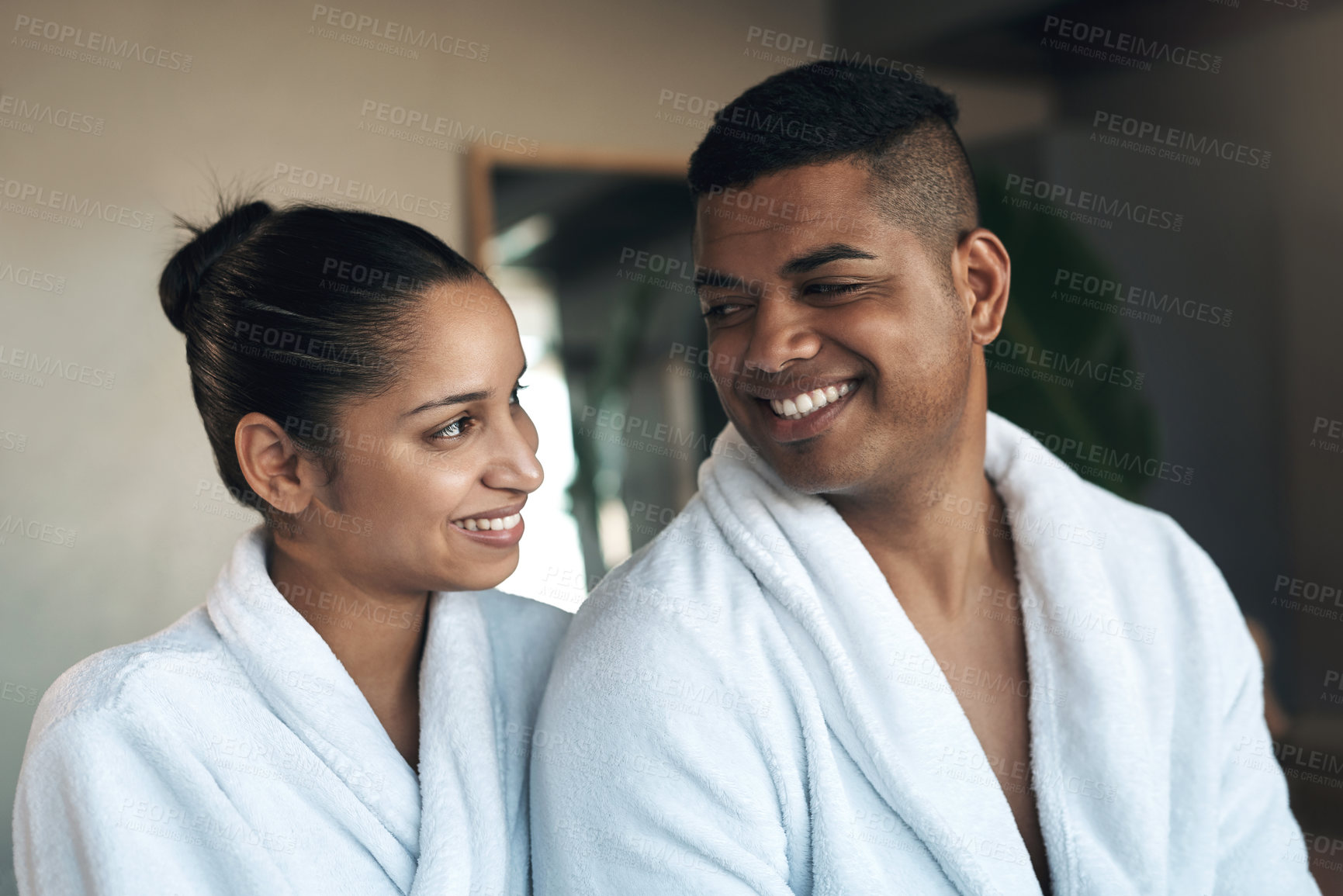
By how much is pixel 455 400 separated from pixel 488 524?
0.14 m

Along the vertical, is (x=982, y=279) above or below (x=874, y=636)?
above

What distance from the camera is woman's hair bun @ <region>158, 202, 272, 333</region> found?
1.18m

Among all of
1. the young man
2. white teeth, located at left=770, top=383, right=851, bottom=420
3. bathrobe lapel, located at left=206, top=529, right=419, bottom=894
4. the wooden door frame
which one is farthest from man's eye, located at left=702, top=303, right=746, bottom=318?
the wooden door frame

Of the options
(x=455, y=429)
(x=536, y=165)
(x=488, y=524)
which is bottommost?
(x=488, y=524)

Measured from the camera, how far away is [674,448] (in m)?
2.89

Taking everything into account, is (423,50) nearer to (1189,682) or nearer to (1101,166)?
(1101,166)

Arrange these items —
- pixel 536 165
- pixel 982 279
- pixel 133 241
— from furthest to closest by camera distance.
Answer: pixel 536 165, pixel 133 241, pixel 982 279

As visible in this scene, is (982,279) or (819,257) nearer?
(819,257)

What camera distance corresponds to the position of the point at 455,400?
1.11 metres

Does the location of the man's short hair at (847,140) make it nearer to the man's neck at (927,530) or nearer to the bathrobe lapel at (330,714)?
the man's neck at (927,530)

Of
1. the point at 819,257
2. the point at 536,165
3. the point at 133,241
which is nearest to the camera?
the point at 819,257

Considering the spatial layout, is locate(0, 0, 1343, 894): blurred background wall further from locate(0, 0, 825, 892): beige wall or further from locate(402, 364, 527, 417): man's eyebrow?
locate(402, 364, 527, 417): man's eyebrow

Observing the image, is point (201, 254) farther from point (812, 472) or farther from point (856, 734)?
point (856, 734)

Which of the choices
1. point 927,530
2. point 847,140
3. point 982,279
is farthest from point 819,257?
point 927,530
